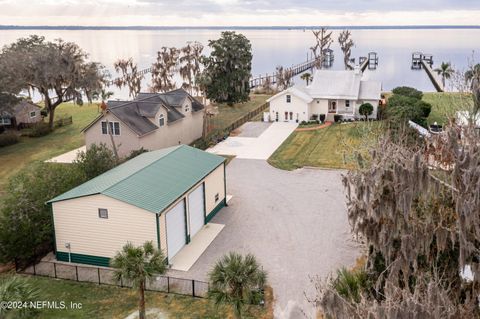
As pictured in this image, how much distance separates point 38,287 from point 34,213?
3562mm

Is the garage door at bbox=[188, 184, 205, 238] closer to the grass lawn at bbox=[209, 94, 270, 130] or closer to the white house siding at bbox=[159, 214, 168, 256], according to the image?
the white house siding at bbox=[159, 214, 168, 256]

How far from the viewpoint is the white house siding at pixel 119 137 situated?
36.3 m

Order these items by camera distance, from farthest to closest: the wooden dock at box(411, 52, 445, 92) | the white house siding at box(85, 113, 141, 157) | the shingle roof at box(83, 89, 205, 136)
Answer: the wooden dock at box(411, 52, 445, 92) → the shingle roof at box(83, 89, 205, 136) → the white house siding at box(85, 113, 141, 157)

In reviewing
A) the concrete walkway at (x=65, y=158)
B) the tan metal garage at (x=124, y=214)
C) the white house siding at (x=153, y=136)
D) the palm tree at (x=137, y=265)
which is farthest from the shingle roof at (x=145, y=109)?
the palm tree at (x=137, y=265)

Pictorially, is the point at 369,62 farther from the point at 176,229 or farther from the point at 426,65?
the point at 176,229

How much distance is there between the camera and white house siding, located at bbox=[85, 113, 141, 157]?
36.3m

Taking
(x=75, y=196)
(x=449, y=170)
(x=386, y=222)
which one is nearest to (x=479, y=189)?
(x=449, y=170)

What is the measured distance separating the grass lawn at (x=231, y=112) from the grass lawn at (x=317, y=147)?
9.42 metres

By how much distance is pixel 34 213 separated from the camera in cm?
2097

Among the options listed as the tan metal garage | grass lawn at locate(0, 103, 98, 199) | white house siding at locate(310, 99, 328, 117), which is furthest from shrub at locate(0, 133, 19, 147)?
white house siding at locate(310, 99, 328, 117)

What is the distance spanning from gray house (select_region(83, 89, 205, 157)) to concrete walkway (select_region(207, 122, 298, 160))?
12.1ft

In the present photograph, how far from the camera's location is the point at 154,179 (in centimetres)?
2231

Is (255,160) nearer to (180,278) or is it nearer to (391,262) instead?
(180,278)

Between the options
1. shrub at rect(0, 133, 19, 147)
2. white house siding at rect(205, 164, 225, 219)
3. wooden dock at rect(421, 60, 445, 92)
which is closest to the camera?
white house siding at rect(205, 164, 225, 219)
